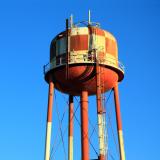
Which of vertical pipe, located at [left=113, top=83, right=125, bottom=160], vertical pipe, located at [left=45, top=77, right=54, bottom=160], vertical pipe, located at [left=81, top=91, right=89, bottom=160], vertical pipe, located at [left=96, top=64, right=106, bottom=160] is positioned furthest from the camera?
vertical pipe, located at [left=113, top=83, right=125, bottom=160]

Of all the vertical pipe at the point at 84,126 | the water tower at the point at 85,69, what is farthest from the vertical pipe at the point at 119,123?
the vertical pipe at the point at 84,126

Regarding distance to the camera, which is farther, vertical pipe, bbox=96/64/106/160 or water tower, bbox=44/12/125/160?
water tower, bbox=44/12/125/160

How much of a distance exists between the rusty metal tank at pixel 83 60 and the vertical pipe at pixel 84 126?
2.70 ft

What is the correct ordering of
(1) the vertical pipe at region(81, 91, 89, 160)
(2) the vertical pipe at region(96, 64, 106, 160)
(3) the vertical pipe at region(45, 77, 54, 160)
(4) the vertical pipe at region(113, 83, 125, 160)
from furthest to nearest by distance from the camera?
1. (4) the vertical pipe at region(113, 83, 125, 160)
2. (1) the vertical pipe at region(81, 91, 89, 160)
3. (3) the vertical pipe at region(45, 77, 54, 160)
4. (2) the vertical pipe at region(96, 64, 106, 160)

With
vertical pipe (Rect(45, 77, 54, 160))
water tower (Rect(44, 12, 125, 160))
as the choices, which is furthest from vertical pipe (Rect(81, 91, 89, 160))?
vertical pipe (Rect(45, 77, 54, 160))

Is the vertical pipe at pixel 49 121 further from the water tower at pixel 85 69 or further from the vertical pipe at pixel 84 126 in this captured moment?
the vertical pipe at pixel 84 126

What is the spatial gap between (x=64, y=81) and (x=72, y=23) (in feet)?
17.2

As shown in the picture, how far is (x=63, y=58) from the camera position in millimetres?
35188

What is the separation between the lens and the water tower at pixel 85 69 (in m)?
34.1

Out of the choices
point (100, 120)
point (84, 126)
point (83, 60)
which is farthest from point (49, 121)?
point (83, 60)

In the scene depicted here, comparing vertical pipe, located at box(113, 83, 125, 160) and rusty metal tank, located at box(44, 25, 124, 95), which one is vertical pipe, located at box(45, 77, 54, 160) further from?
vertical pipe, located at box(113, 83, 125, 160)

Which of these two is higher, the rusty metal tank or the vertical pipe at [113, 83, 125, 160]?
the rusty metal tank

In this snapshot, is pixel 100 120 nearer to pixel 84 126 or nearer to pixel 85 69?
pixel 84 126

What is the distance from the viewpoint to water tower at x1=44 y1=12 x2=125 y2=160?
34.1 metres
